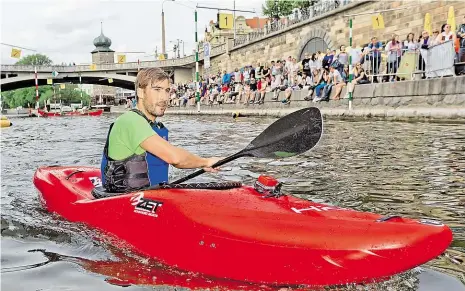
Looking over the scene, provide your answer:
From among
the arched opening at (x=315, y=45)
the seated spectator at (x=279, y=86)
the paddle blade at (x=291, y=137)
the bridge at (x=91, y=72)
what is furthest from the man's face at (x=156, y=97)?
the bridge at (x=91, y=72)

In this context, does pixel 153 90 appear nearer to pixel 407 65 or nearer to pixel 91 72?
pixel 407 65

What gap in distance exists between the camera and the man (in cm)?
352

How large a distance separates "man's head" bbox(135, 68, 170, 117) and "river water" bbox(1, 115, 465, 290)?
1.04m

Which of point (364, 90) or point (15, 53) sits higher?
point (15, 53)

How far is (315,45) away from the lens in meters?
29.7

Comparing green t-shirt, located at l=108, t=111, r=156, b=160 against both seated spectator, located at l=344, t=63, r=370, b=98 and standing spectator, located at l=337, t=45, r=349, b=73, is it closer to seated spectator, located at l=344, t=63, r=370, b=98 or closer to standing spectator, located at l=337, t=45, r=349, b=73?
seated spectator, located at l=344, t=63, r=370, b=98

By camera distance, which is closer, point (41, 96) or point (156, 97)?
point (156, 97)

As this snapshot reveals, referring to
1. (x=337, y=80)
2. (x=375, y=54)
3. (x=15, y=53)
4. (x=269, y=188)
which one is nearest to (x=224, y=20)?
(x=15, y=53)

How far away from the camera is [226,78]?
89.2 feet

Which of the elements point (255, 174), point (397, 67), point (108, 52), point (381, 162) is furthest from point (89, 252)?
point (108, 52)

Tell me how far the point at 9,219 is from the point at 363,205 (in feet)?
10.5

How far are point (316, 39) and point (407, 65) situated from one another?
16.5m

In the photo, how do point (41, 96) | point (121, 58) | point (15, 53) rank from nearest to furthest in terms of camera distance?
point (15, 53)
point (121, 58)
point (41, 96)

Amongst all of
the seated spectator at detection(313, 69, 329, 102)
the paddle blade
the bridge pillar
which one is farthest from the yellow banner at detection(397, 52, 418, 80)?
the bridge pillar
